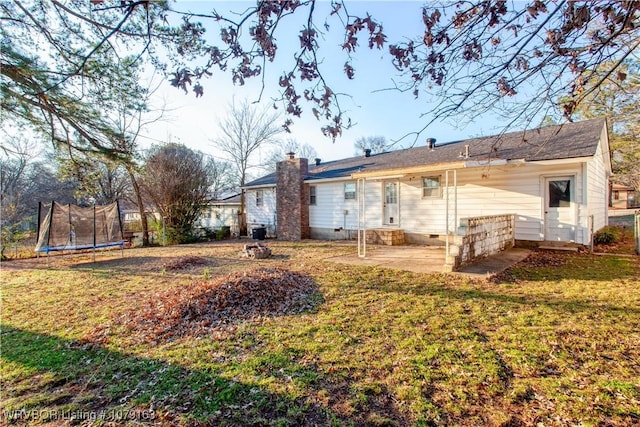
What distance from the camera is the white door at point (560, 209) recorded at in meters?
9.05

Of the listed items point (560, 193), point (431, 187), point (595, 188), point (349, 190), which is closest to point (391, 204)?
point (431, 187)

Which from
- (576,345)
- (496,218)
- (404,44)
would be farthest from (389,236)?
(404,44)

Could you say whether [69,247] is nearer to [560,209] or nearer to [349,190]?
[349,190]

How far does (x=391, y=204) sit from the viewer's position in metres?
13.1

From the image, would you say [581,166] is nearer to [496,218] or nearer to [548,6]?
[496,218]

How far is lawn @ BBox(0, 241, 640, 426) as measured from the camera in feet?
8.43

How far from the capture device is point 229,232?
18812mm

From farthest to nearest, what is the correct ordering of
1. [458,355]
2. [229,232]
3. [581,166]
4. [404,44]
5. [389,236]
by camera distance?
[229,232]
[389,236]
[581,166]
[458,355]
[404,44]

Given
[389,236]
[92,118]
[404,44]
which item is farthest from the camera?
[389,236]

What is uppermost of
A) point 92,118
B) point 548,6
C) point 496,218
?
point 92,118

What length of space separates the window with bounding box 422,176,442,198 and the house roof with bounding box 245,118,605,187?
631 millimetres

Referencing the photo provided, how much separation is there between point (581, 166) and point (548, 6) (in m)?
8.29

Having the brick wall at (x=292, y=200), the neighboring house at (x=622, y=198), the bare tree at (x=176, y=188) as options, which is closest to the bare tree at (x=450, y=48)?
the brick wall at (x=292, y=200)

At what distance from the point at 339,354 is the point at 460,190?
921cm
